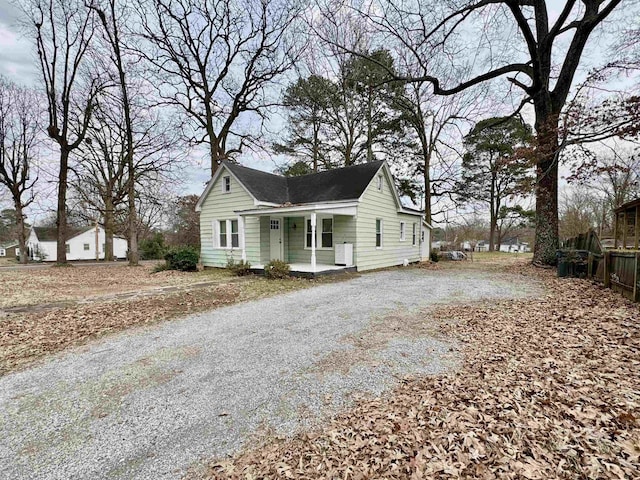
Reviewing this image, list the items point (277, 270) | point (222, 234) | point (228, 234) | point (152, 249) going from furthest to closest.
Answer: point (152, 249)
point (222, 234)
point (228, 234)
point (277, 270)

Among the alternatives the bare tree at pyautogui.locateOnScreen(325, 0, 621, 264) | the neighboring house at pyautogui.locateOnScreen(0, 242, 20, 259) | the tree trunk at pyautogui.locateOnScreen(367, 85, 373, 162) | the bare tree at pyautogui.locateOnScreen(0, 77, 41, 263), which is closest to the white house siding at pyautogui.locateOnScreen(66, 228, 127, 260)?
the neighboring house at pyautogui.locateOnScreen(0, 242, 20, 259)

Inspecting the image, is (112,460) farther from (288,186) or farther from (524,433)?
(288,186)

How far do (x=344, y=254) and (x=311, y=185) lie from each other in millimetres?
4807

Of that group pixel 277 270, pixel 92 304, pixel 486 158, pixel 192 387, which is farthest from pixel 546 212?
pixel 92 304

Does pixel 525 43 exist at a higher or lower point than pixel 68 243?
higher

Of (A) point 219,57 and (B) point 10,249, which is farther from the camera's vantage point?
(B) point 10,249

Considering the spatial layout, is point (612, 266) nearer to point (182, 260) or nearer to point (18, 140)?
point (182, 260)

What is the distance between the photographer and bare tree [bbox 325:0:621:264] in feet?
33.2

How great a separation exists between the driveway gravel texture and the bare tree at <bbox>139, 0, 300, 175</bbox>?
15.5 m

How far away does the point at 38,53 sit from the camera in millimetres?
14984

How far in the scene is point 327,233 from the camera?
43.0 ft

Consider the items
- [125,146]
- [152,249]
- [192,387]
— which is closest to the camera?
[192,387]

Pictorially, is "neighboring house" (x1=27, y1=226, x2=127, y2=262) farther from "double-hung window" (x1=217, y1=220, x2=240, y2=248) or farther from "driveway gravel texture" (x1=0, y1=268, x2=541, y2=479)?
"driveway gravel texture" (x1=0, y1=268, x2=541, y2=479)

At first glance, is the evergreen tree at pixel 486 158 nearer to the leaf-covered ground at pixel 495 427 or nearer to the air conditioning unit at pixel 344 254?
the air conditioning unit at pixel 344 254
